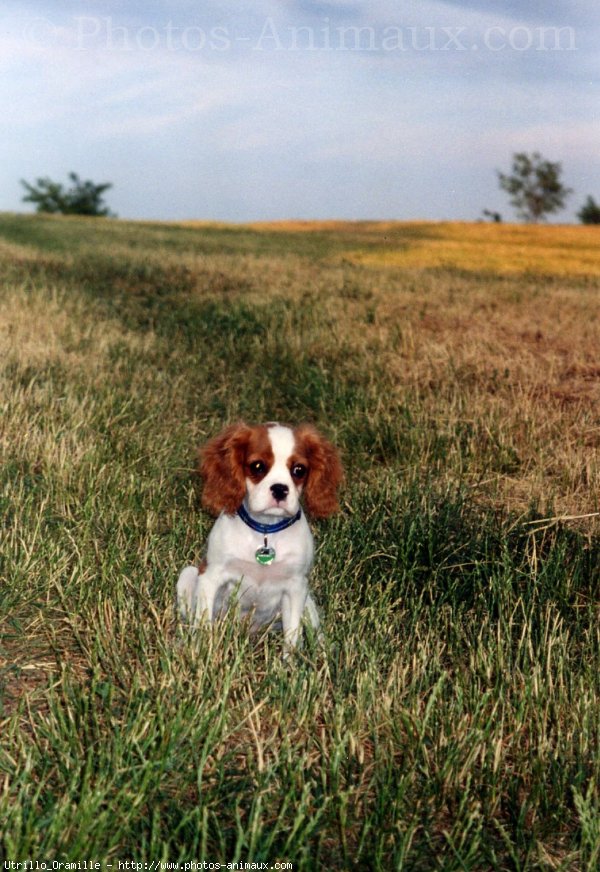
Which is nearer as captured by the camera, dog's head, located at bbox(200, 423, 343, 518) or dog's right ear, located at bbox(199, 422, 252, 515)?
dog's head, located at bbox(200, 423, 343, 518)

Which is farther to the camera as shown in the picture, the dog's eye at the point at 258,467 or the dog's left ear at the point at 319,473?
Answer: the dog's left ear at the point at 319,473

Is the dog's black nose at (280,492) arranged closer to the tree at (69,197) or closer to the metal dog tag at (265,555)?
the metal dog tag at (265,555)

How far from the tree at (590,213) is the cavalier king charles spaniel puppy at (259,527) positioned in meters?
82.9

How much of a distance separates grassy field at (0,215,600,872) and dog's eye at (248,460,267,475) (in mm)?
654

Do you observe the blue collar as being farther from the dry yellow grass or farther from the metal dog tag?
the dry yellow grass

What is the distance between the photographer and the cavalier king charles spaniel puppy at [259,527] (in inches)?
158

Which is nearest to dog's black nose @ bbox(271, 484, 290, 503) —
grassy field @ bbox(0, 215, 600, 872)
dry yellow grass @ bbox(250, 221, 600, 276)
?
grassy field @ bbox(0, 215, 600, 872)

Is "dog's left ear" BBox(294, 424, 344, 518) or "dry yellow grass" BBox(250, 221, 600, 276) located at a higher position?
"dry yellow grass" BBox(250, 221, 600, 276)

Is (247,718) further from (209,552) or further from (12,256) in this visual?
(12,256)

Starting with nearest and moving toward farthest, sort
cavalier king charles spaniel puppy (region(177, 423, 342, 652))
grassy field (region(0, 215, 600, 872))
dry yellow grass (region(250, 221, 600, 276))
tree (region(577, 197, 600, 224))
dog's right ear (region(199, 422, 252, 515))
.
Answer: grassy field (region(0, 215, 600, 872))
cavalier king charles spaniel puppy (region(177, 423, 342, 652))
dog's right ear (region(199, 422, 252, 515))
dry yellow grass (region(250, 221, 600, 276))
tree (region(577, 197, 600, 224))

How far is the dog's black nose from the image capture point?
3.91 meters

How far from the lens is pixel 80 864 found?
2.55 metres

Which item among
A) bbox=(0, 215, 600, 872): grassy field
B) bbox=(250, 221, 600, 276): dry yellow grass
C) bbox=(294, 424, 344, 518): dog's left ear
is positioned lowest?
bbox=(0, 215, 600, 872): grassy field

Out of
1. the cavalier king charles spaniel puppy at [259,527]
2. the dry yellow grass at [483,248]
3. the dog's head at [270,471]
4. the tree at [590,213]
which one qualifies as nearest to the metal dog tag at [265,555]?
the cavalier king charles spaniel puppy at [259,527]
